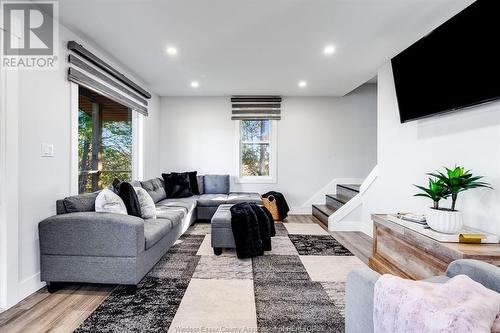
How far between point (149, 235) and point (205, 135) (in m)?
3.37

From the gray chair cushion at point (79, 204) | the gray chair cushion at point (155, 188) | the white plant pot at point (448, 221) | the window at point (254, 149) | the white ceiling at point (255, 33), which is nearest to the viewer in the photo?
the white plant pot at point (448, 221)

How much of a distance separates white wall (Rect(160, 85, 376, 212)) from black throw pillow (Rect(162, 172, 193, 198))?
708 millimetres

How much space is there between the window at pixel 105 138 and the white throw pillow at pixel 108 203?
2204 millimetres

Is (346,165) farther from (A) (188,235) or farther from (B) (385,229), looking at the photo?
(A) (188,235)

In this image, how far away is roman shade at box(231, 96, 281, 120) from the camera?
17.2 ft

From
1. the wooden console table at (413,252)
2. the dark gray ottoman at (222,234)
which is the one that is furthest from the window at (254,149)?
the wooden console table at (413,252)

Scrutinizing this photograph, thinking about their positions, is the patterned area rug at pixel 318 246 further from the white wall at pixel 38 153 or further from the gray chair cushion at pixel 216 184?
the white wall at pixel 38 153

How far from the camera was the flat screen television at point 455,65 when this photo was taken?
1.83 m

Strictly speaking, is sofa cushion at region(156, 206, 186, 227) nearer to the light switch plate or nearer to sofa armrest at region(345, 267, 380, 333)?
the light switch plate

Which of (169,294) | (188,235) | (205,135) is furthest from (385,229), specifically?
(205,135)

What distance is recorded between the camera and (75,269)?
6.90 feet

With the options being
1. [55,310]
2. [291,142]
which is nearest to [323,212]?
[291,142]

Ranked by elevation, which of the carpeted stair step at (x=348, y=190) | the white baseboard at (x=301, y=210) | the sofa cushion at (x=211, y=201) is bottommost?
the white baseboard at (x=301, y=210)

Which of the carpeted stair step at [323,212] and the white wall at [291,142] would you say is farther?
the white wall at [291,142]
